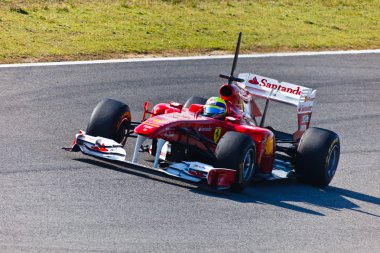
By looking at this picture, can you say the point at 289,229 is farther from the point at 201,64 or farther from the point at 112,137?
the point at 201,64

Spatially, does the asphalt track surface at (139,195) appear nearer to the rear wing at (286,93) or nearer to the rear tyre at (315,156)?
the rear tyre at (315,156)

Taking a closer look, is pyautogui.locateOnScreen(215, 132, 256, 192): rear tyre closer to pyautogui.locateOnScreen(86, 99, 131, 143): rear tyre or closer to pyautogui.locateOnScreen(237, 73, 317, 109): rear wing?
pyautogui.locateOnScreen(86, 99, 131, 143): rear tyre

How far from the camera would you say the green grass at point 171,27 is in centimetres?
2173

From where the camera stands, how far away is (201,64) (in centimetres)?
2138

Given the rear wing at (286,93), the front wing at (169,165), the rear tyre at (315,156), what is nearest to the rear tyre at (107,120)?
the front wing at (169,165)

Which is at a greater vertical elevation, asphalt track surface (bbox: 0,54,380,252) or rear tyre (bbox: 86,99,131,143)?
rear tyre (bbox: 86,99,131,143)

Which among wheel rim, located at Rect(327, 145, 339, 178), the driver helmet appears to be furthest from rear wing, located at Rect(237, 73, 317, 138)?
the driver helmet

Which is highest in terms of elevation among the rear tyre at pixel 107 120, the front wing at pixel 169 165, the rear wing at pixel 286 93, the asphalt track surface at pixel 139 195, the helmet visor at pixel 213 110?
the rear wing at pixel 286 93

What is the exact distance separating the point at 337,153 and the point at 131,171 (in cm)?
310

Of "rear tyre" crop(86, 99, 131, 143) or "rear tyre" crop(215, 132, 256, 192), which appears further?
"rear tyre" crop(86, 99, 131, 143)

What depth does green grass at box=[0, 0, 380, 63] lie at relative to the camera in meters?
21.7

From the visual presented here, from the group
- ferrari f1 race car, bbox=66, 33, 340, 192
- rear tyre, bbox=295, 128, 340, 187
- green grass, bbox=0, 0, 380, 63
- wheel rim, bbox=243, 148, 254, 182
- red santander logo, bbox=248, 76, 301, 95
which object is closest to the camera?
ferrari f1 race car, bbox=66, 33, 340, 192

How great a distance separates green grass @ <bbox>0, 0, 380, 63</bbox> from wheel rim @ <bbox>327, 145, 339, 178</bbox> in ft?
27.2

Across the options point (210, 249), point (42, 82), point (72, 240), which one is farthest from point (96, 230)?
point (42, 82)
